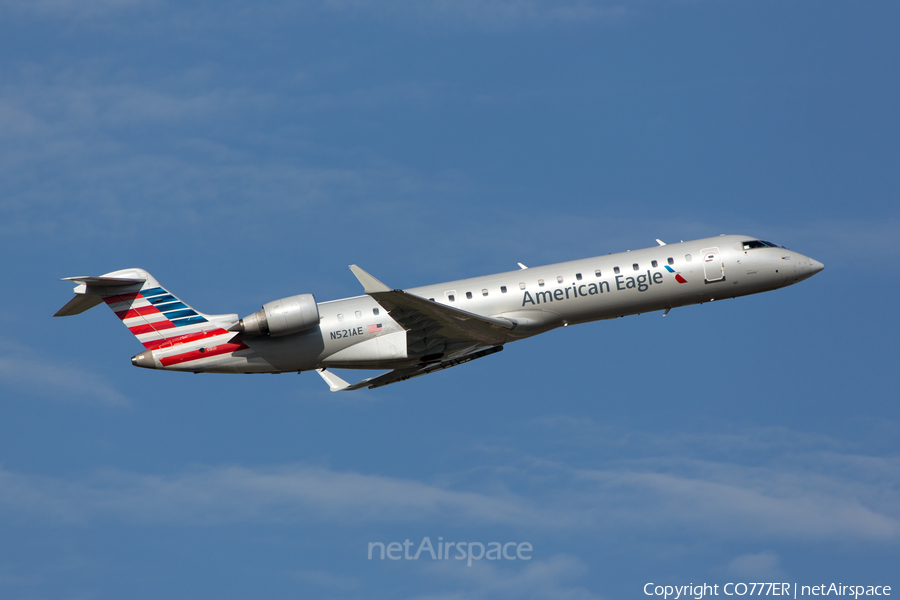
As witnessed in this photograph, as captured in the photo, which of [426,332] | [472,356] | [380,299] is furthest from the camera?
[472,356]

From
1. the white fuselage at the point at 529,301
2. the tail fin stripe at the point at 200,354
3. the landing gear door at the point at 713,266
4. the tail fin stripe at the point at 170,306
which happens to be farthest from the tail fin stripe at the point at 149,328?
the landing gear door at the point at 713,266

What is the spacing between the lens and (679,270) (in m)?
33.4

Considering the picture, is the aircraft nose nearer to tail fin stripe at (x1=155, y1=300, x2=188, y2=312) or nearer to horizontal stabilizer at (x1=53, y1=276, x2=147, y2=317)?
tail fin stripe at (x1=155, y1=300, x2=188, y2=312)

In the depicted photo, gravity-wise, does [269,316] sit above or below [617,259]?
below

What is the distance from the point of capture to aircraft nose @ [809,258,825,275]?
34656 millimetres

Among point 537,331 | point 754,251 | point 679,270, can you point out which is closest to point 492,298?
point 537,331

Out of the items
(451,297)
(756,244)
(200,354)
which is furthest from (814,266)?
(200,354)

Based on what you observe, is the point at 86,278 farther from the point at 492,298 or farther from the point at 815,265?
the point at 815,265

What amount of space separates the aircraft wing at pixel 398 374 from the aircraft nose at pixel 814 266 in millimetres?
12180

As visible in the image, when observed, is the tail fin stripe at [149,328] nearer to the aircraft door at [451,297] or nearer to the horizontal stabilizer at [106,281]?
the horizontal stabilizer at [106,281]

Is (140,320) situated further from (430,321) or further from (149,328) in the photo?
(430,321)

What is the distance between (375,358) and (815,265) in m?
17.0

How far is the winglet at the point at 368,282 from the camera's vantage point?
1107 inches

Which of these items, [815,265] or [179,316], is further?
[815,265]
